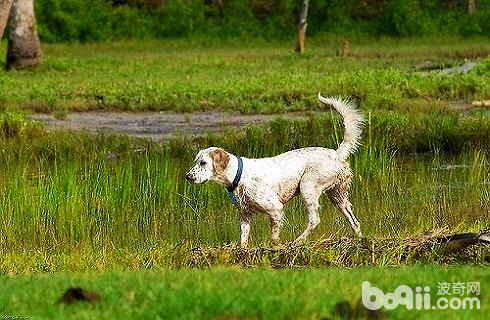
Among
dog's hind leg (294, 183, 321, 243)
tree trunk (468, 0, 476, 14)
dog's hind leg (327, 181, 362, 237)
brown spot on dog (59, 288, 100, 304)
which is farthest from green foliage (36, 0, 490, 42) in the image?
brown spot on dog (59, 288, 100, 304)

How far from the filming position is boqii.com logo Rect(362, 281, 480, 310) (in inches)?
264

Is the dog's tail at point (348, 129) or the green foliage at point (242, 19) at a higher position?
the dog's tail at point (348, 129)

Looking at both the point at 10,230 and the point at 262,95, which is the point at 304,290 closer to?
the point at 10,230

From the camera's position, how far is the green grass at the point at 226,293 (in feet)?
21.5

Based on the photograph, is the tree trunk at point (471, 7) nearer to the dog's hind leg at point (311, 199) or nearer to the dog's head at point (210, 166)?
the dog's hind leg at point (311, 199)

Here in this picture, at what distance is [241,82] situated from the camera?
25.0m

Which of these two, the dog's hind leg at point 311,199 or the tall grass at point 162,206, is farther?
the tall grass at point 162,206

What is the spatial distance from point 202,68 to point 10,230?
63.9ft

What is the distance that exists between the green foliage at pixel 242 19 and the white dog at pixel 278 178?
112ft

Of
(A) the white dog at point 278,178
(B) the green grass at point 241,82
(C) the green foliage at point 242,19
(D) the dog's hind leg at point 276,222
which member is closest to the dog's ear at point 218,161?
(A) the white dog at point 278,178

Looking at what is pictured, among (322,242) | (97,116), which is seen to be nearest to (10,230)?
(322,242)

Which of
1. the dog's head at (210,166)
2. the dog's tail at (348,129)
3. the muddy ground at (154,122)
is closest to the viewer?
the dog's head at (210,166)

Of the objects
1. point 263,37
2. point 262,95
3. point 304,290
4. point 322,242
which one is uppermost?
point 304,290

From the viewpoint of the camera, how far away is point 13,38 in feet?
101
